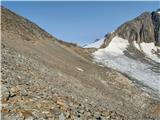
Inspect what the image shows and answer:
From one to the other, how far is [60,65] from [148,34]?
6909 cm

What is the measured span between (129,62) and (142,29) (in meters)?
33.9

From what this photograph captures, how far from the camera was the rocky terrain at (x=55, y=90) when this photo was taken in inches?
600

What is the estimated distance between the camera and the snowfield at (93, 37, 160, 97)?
53325 millimetres

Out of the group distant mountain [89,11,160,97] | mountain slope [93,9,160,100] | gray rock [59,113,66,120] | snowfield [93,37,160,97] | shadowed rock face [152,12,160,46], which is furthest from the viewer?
shadowed rock face [152,12,160,46]

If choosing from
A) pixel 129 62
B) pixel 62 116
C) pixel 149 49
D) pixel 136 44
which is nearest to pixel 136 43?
Answer: pixel 136 44

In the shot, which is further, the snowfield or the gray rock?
the snowfield

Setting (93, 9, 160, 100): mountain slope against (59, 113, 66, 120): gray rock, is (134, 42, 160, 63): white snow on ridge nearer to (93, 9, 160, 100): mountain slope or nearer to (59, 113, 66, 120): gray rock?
(93, 9, 160, 100): mountain slope

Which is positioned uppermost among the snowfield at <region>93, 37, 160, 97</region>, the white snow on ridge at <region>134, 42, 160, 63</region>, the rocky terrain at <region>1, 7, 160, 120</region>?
the white snow on ridge at <region>134, 42, 160, 63</region>

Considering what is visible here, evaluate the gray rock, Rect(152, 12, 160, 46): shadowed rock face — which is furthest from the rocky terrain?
Rect(152, 12, 160, 46): shadowed rock face

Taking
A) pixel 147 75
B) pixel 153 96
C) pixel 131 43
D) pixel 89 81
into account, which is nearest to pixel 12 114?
pixel 89 81

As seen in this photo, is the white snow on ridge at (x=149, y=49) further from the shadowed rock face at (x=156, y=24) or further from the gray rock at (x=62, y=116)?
the gray rock at (x=62, y=116)

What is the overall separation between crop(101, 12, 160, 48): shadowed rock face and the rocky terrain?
47.2 meters

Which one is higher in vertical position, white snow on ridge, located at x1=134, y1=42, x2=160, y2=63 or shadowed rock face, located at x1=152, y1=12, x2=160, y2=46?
shadowed rock face, located at x1=152, y1=12, x2=160, y2=46

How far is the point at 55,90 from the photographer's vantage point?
888 inches
